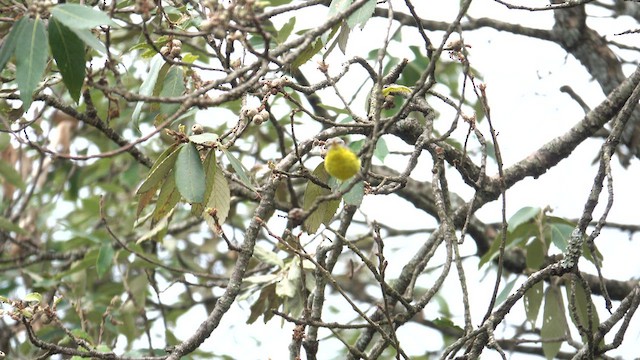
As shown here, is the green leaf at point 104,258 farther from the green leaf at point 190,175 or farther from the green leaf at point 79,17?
the green leaf at point 79,17

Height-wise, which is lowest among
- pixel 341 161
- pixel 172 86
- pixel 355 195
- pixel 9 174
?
pixel 341 161

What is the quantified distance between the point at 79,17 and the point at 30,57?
0.35 feet

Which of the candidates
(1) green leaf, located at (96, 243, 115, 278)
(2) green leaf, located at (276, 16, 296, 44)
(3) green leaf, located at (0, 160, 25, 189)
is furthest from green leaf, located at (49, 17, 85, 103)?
(3) green leaf, located at (0, 160, 25, 189)

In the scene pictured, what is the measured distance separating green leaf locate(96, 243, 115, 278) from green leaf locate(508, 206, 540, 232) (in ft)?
3.76

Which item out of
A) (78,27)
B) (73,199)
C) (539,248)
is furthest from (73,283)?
(78,27)

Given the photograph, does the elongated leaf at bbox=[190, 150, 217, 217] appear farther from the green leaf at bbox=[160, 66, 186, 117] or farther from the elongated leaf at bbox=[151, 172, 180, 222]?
the green leaf at bbox=[160, 66, 186, 117]

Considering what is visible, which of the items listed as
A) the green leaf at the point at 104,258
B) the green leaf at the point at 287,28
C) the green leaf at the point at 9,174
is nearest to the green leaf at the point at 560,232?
the green leaf at the point at 287,28

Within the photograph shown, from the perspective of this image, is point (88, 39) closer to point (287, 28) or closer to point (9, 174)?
point (287, 28)

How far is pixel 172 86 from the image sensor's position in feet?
5.88

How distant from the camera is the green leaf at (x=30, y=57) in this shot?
1341mm

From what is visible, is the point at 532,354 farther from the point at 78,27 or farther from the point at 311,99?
the point at 78,27

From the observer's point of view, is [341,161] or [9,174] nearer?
[341,161]

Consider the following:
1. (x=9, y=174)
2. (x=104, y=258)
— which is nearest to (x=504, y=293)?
(x=104, y=258)

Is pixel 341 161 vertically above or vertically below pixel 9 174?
below
